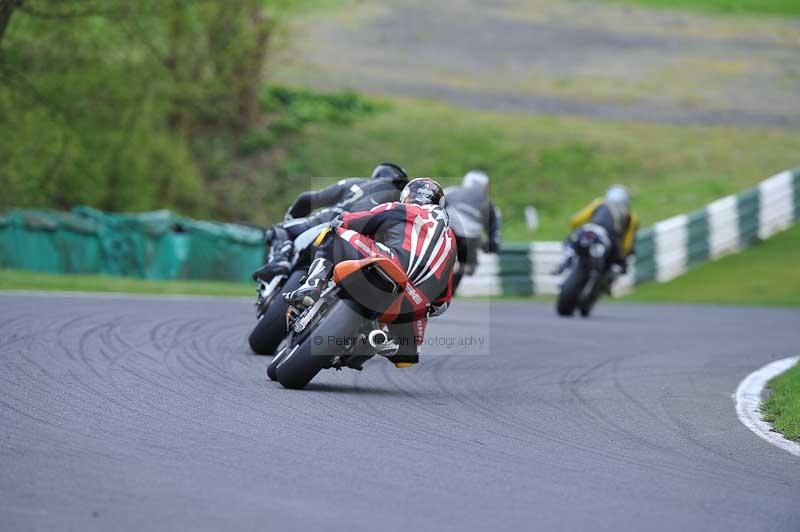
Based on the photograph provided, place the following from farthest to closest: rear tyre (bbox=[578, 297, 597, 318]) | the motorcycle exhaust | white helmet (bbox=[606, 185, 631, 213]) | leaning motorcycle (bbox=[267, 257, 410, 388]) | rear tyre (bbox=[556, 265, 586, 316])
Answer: white helmet (bbox=[606, 185, 631, 213]) < rear tyre (bbox=[578, 297, 597, 318]) < rear tyre (bbox=[556, 265, 586, 316]) < the motorcycle exhaust < leaning motorcycle (bbox=[267, 257, 410, 388])

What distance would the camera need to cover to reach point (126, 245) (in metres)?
20.8

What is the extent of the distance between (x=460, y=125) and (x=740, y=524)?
32553mm

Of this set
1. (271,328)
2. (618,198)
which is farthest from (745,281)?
(271,328)

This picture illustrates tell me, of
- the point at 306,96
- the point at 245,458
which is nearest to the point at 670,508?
the point at 245,458

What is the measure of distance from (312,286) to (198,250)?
13.0m

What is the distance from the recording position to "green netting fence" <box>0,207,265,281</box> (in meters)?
20.2

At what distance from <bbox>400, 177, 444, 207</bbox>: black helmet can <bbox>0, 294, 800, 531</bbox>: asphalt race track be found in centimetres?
126

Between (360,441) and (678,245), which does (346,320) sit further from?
(678,245)

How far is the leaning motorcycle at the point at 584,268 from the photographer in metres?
17.9

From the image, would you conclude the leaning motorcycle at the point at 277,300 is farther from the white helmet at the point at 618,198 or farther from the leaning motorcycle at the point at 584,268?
the white helmet at the point at 618,198

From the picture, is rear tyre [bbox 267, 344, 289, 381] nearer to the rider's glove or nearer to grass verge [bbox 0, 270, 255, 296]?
the rider's glove

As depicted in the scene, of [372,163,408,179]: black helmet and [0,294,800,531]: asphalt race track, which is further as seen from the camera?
[372,163,408,179]: black helmet

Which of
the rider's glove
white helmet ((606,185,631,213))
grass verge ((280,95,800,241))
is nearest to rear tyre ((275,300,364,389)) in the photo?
the rider's glove

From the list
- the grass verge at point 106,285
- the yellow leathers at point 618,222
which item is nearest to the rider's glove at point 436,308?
the grass verge at point 106,285
